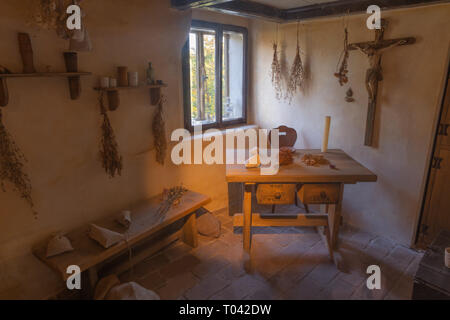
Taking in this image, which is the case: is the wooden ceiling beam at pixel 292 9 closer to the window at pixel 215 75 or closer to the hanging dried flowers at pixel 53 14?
the window at pixel 215 75

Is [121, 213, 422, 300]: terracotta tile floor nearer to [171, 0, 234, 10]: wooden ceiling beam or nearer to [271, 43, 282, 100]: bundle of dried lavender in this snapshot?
[271, 43, 282, 100]: bundle of dried lavender

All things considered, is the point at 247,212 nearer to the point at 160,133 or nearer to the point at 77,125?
the point at 160,133

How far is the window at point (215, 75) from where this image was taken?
351 cm

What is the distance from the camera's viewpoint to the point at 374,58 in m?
3.05

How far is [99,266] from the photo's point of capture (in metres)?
2.71

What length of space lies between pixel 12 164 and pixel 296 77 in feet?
10.3

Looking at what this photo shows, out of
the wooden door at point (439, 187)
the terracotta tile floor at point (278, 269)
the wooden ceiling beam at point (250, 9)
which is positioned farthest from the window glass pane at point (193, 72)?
the wooden door at point (439, 187)

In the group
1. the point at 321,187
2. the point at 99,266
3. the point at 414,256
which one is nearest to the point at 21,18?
the point at 99,266

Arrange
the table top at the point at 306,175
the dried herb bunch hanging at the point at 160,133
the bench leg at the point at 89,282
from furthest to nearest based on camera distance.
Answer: the dried herb bunch hanging at the point at 160,133 < the table top at the point at 306,175 < the bench leg at the point at 89,282

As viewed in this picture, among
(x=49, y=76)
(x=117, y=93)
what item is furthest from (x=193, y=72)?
(x=49, y=76)

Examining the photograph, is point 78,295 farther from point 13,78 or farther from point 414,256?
point 414,256

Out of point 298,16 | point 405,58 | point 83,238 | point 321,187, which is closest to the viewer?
point 83,238

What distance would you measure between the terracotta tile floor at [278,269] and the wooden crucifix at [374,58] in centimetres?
124
